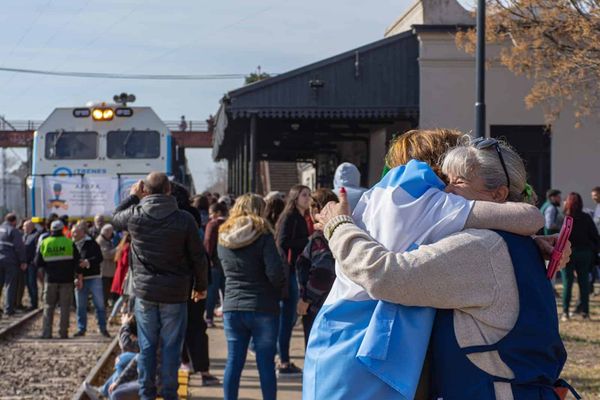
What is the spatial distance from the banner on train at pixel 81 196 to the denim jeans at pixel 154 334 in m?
12.4

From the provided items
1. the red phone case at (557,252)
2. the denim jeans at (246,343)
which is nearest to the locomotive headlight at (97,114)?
the denim jeans at (246,343)

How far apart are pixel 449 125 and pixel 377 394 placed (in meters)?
16.9

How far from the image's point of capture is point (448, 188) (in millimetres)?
3373

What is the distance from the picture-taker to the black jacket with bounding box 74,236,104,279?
609 inches

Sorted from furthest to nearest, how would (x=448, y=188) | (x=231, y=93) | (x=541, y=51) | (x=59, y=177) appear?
(x=59, y=177) → (x=231, y=93) → (x=541, y=51) → (x=448, y=188)

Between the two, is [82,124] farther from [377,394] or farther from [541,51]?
[377,394]

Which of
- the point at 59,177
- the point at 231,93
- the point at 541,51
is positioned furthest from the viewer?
the point at 59,177

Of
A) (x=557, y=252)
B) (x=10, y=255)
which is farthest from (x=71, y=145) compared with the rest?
(x=557, y=252)

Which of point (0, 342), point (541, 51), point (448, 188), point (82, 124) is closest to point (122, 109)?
point (82, 124)

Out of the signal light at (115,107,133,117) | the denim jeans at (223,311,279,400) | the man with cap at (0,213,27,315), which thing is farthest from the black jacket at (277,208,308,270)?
the signal light at (115,107,133,117)

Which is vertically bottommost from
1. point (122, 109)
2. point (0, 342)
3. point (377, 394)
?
point (0, 342)

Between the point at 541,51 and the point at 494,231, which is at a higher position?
the point at 541,51

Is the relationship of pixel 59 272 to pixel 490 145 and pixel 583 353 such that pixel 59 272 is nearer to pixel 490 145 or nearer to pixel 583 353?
pixel 583 353

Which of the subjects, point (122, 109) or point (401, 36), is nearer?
point (401, 36)
